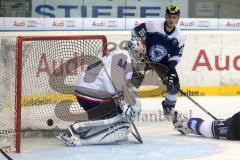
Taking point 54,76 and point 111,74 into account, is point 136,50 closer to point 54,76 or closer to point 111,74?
point 111,74

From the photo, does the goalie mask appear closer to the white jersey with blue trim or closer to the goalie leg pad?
the white jersey with blue trim

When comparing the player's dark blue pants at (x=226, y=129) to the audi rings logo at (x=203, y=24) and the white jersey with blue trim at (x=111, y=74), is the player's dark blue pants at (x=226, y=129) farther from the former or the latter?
the audi rings logo at (x=203, y=24)

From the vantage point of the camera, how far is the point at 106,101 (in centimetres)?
426

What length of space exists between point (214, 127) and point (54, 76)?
1.27 meters

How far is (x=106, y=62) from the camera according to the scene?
421cm

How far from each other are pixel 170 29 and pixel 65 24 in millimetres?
2415

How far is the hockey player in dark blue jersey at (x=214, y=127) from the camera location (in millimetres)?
4346

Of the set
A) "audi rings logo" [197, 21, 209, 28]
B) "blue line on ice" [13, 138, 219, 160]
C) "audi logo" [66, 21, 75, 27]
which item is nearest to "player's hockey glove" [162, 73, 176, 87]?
"blue line on ice" [13, 138, 219, 160]

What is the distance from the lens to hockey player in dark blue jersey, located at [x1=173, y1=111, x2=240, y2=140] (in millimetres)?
4346

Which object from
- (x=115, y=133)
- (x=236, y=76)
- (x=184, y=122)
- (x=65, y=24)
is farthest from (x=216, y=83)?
(x=115, y=133)

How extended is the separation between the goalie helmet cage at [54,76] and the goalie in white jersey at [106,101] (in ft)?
0.91

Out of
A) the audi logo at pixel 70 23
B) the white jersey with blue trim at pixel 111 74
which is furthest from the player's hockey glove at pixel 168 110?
the audi logo at pixel 70 23

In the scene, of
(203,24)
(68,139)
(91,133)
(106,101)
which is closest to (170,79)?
(106,101)

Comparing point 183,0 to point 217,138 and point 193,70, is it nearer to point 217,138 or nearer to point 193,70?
point 193,70
